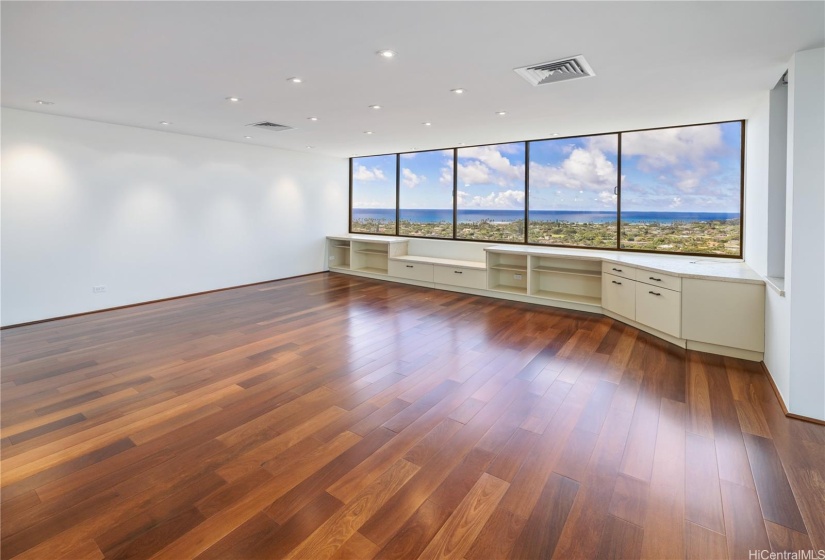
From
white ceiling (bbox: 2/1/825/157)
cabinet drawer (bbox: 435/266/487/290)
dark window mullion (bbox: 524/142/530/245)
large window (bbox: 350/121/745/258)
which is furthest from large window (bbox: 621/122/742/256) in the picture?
cabinet drawer (bbox: 435/266/487/290)

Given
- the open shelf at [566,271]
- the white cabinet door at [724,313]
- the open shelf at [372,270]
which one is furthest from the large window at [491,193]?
the white cabinet door at [724,313]

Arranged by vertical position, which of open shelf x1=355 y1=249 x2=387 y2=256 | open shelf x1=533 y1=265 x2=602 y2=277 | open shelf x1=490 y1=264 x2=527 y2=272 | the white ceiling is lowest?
open shelf x1=533 y1=265 x2=602 y2=277

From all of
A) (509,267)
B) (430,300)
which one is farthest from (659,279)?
(430,300)

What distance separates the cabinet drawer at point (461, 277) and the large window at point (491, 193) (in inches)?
36.1

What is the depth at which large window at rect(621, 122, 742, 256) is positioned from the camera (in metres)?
5.23

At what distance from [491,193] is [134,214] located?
5.74m

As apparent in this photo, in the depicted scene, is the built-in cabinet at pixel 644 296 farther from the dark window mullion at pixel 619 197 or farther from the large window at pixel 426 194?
the large window at pixel 426 194

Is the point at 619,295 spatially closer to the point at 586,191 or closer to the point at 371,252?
the point at 586,191

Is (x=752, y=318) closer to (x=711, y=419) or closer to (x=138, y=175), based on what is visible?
(x=711, y=419)

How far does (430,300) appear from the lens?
6.64 metres

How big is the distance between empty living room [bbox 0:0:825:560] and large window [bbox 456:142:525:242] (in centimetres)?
6

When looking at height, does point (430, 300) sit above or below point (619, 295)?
below

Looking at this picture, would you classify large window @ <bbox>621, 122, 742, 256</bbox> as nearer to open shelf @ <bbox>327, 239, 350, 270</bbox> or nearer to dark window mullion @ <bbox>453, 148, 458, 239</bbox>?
dark window mullion @ <bbox>453, 148, 458, 239</bbox>

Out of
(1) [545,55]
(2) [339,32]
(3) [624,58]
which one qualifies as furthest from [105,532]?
(3) [624,58]
